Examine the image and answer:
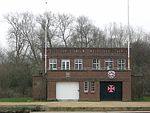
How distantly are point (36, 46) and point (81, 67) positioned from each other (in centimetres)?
2965

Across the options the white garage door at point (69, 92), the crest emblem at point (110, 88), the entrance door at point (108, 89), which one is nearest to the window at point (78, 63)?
the white garage door at point (69, 92)

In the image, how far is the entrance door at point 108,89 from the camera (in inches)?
2372

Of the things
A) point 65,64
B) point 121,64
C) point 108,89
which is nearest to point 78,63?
point 65,64

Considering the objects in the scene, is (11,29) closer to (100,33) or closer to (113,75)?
(100,33)

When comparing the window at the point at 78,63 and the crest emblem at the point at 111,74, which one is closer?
the crest emblem at the point at 111,74

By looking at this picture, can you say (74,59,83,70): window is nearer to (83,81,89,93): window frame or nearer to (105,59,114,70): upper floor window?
(105,59,114,70): upper floor window

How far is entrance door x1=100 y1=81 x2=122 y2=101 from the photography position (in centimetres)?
6025

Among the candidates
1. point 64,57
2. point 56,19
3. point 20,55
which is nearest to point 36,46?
point 20,55

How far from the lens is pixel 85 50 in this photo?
65.5 m

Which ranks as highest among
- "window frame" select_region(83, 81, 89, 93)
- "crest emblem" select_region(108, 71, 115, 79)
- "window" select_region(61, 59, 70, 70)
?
"window" select_region(61, 59, 70, 70)

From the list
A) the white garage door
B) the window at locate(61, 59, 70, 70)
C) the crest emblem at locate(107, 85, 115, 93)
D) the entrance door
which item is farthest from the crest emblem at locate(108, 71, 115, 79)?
the window at locate(61, 59, 70, 70)

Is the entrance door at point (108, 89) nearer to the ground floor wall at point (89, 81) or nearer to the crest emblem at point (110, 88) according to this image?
the crest emblem at point (110, 88)

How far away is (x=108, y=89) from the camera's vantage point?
6019 centimetres

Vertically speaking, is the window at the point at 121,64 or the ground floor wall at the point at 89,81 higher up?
the window at the point at 121,64
